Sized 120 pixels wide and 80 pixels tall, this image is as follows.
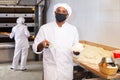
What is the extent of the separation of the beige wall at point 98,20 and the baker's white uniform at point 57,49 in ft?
2.27

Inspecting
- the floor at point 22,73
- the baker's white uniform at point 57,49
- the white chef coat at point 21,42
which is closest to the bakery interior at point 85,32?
the floor at point 22,73

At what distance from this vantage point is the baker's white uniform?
2213 mm

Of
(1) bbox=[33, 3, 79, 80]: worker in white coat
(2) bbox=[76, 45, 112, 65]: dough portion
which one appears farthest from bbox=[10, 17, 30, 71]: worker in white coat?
(1) bbox=[33, 3, 79, 80]: worker in white coat

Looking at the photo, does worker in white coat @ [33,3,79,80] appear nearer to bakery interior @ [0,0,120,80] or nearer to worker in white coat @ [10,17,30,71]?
bakery interior @ [0,0,120,80]

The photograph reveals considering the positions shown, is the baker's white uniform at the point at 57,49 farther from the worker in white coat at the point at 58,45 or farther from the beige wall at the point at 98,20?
the beige wall at the point at 98,20

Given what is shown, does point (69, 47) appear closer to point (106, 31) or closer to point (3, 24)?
point (106, 31)

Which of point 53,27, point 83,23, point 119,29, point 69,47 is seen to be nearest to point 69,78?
point 69,47

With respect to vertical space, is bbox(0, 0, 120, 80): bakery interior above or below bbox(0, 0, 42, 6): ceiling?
below

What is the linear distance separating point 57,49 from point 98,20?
1195 mm

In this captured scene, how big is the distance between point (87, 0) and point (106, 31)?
32.6 inches

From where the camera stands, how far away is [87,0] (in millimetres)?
3523

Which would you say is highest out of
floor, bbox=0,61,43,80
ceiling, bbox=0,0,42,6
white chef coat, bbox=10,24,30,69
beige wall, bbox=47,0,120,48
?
ceiling, bbox=0,0,42,6

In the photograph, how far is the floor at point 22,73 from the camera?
15.8 feet

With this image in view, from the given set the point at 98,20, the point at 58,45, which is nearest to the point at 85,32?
the point at 98,20
